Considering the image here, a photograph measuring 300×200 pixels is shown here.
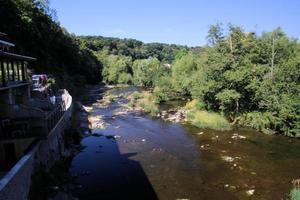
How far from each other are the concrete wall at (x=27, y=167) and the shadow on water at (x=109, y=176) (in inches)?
85.4

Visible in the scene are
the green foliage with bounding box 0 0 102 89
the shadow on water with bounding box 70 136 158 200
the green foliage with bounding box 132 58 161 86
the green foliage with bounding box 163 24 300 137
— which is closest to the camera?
the shadow on water with bounding box 70 136 158 200

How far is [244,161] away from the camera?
2389 centimetres

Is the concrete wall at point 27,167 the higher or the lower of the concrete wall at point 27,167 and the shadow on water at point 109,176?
the higher

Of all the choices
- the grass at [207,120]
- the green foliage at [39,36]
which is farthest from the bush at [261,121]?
the green foliage at [39,36]

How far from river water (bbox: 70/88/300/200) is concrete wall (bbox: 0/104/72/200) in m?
2.29

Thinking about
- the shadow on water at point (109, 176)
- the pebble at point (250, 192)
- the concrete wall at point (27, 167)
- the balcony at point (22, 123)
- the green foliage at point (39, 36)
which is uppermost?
the green foliage at point (39, 36)

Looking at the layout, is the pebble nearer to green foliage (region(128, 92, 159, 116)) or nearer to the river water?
the river water

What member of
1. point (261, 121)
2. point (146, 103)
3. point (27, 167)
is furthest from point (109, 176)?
point (146, 103)

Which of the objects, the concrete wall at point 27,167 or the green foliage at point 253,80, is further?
the green foliage at point 253,80

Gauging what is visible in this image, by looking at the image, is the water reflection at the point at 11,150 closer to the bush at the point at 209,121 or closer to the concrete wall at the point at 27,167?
the concrete wall at the point at 27,167

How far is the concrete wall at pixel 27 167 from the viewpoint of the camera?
415 inches

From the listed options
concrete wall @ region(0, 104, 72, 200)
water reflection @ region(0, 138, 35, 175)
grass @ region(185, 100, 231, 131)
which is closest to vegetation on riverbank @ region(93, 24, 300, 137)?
grass @ region(185, 100, 231, 131)

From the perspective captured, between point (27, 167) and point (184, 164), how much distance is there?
1249cm

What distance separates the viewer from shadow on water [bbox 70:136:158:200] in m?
18.3
